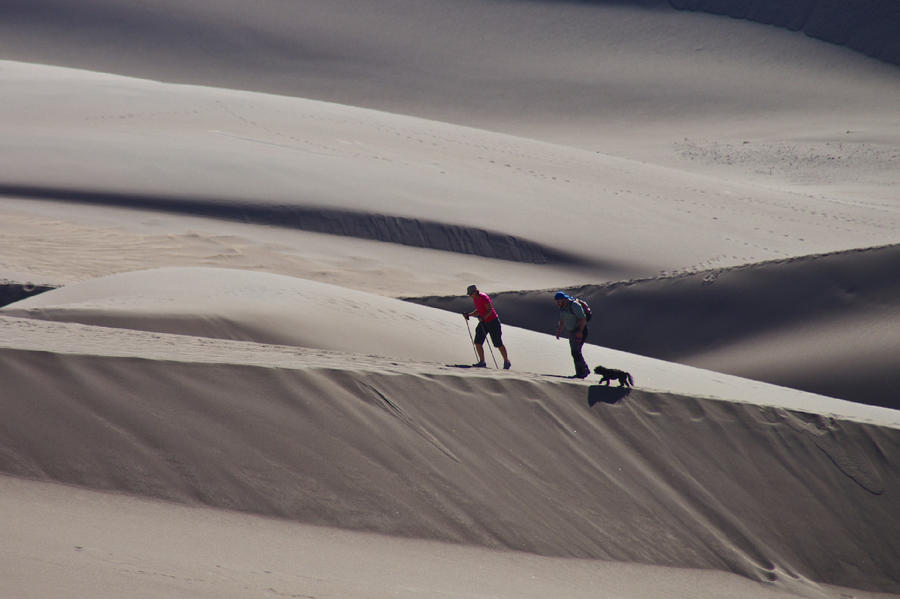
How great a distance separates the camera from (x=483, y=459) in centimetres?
722

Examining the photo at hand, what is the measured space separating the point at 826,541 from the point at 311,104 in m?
23.0

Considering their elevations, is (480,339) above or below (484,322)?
below

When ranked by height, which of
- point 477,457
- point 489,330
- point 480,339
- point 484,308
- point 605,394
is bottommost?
point 477,457

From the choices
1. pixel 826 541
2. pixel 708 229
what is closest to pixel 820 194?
pixel 708 229

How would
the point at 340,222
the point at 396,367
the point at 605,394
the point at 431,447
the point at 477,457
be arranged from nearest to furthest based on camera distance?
the point at 431,447, the point at 477,457, the point at 396,367, the point at 605,394, the point at 340,222

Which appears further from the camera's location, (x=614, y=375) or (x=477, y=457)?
(x=614, y=375)


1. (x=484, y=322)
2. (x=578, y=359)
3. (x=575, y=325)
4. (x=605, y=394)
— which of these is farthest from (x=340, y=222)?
(x=605, y=394)

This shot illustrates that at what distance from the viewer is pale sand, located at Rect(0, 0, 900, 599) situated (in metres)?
5.81

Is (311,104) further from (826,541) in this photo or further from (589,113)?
(826,541)

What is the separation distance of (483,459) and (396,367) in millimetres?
1236

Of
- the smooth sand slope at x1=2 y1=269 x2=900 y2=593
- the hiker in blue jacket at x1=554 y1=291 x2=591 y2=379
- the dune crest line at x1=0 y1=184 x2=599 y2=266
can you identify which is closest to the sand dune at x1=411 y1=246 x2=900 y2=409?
the dune crest line at x1=0 y1=184 x2=599 y2=266

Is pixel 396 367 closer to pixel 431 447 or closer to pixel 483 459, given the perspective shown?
pixel 431 447

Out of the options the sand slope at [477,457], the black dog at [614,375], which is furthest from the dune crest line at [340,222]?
the sand slope at [477,457]

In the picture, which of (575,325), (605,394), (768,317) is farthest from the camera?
(768,317)
